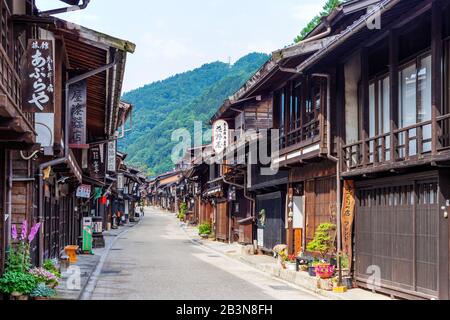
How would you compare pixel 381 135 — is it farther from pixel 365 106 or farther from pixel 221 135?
pixel 221 135

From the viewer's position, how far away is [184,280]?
23656 millimetres

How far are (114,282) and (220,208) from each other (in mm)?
30900

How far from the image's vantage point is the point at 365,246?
2108 centimetres

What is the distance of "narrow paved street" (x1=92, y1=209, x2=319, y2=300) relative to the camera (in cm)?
1967

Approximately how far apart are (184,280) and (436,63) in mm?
11707

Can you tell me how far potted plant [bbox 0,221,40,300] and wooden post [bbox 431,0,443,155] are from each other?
9.85 metres

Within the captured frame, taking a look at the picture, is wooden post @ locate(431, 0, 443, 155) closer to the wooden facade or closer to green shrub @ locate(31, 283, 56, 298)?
the wooden facade

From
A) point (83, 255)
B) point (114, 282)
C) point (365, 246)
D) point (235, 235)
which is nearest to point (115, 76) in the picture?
point (114, 282)

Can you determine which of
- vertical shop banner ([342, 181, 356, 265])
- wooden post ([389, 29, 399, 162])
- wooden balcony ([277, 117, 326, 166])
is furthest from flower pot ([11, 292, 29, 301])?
wooden balcony ([277, 117, 326, 166])

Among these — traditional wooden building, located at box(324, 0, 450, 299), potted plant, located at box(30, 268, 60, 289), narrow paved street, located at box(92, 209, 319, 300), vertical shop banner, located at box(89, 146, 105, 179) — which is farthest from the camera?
vertical shop banner, located at box(89, 146, 105, 179)

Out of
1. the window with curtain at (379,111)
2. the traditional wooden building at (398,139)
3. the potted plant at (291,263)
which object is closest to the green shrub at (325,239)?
the traditional wooden building at (398,139)

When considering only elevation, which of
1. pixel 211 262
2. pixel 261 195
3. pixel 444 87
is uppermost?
pixel 444 87

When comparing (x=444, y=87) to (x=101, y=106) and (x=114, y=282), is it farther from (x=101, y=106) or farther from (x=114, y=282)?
(x=101, y=106)

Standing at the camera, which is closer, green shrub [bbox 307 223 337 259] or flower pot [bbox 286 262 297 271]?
green shrub [bbox 307 223 337 259]
